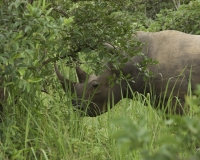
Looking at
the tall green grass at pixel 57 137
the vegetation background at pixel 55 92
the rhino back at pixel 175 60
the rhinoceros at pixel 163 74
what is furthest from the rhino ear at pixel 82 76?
the tall green grass at pixel 57 137

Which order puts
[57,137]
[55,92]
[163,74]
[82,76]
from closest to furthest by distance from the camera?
[57,137] < [55,92] < [163,74] < [82,76]

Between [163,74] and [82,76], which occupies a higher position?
[163,74]

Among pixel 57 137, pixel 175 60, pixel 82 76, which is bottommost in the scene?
pixel 82 76

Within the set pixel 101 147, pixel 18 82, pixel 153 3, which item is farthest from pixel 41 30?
pixel 153 3

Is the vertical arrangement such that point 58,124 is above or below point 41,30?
below

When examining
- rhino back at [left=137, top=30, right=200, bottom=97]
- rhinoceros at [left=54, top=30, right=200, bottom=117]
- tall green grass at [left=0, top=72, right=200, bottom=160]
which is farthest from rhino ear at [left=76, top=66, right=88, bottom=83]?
tall green grass at [left=0, top=72, right=200, bottom=160]

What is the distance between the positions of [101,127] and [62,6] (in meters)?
1.04

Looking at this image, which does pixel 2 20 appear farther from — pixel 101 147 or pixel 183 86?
pixel 183 86

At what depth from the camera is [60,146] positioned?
3.02 meters

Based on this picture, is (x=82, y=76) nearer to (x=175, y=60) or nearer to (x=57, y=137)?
(x=175, y=60)

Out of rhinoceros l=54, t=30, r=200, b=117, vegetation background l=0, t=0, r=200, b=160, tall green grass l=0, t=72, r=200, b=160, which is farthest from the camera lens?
rhinoceros l=54, t=30, r=200, b=117

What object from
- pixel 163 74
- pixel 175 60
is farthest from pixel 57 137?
pixel 175 60

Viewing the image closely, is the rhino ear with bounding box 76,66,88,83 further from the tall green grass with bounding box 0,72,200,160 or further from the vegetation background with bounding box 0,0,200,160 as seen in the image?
the tall green grass with bounding box 0,72,200,160

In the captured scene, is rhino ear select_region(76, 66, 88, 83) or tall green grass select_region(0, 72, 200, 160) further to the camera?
rhino ear select_region(76, 66, 88, 83)
